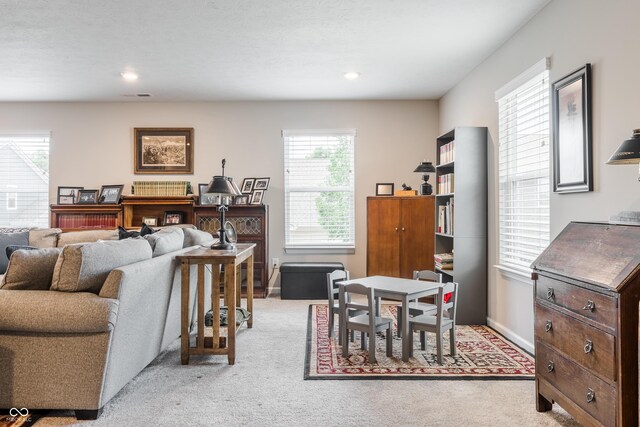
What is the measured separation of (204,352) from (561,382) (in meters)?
2.27

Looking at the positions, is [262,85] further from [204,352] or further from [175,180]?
[204,352]

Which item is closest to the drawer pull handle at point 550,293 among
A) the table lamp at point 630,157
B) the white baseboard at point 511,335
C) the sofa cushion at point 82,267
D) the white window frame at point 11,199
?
the table lamp at point 630,157

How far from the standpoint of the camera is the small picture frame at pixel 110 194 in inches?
241

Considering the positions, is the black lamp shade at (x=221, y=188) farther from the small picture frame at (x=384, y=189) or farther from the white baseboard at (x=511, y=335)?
the small picture frame at (x=384, y=189)

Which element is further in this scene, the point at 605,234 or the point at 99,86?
the point at 99,86

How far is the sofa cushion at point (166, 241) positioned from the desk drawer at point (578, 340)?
2475 mm

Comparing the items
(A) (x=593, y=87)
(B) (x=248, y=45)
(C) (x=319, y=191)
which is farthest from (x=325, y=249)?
(A) (x=593, y=87)

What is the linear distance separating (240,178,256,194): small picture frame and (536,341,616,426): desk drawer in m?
4.40

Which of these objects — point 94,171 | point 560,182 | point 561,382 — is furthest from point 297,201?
point 561,382

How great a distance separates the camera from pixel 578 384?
6.84 feet

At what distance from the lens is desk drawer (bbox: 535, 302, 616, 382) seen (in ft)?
6.15

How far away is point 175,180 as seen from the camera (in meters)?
6.35

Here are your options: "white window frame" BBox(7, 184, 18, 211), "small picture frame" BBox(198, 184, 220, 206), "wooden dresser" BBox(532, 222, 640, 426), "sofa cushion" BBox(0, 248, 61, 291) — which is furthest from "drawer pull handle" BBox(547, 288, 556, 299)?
"white window frame" BBox(7, 184, 18, 211)

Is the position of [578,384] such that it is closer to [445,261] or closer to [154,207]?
[445,261]
